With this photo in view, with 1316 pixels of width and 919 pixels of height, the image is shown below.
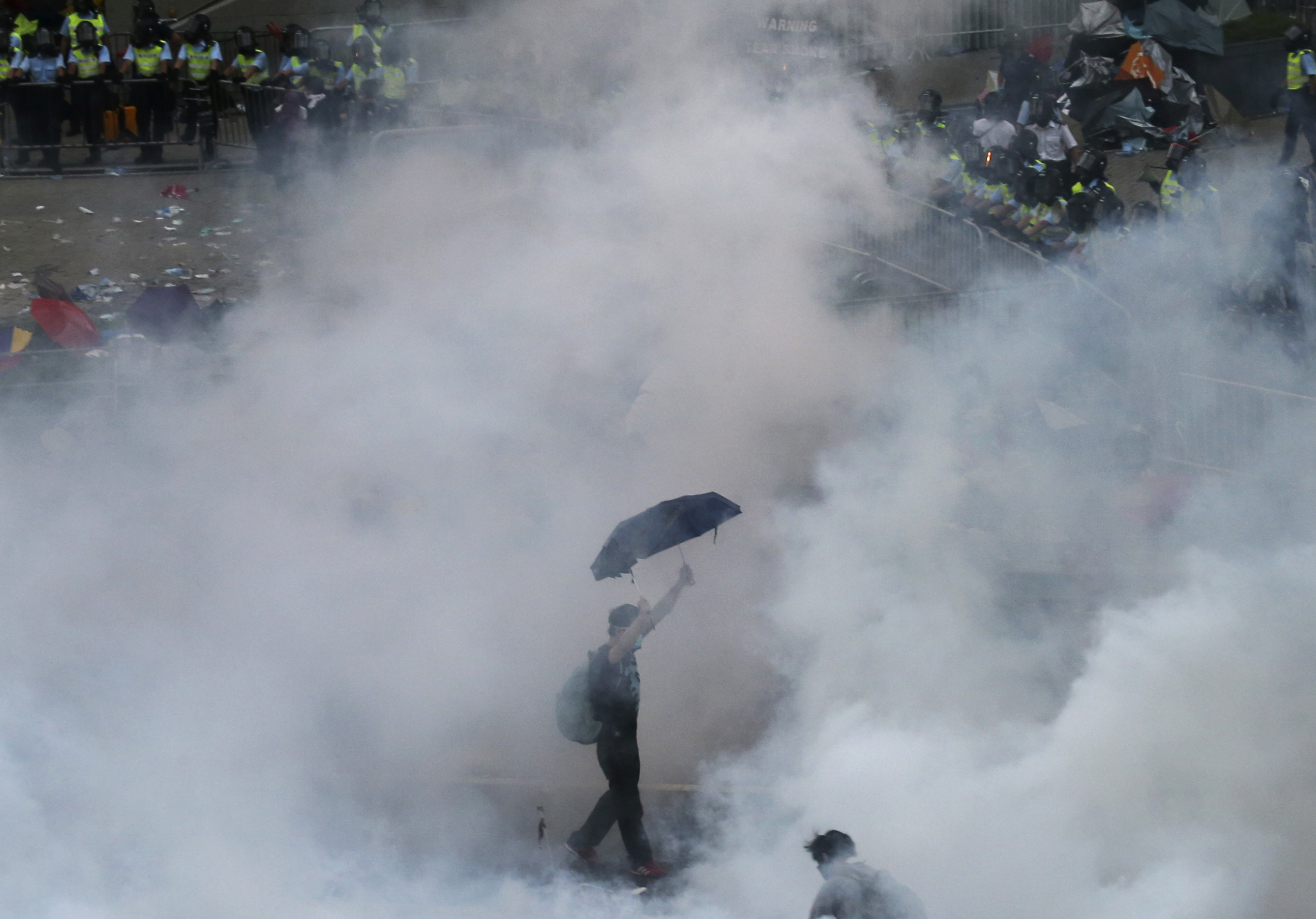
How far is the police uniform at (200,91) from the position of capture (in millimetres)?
11461

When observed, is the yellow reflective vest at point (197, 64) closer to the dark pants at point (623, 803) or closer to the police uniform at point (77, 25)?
the police uniform at point (77, 25)

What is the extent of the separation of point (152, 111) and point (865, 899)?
10.1m

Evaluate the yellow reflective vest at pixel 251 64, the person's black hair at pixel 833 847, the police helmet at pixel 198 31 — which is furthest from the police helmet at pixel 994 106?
the person's black hair at pixel 833 847

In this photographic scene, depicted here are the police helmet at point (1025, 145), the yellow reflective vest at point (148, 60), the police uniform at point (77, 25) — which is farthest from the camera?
the yellow reflective vest at point (148, 60)

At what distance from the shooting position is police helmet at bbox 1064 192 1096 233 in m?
8.91

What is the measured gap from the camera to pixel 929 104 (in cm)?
925

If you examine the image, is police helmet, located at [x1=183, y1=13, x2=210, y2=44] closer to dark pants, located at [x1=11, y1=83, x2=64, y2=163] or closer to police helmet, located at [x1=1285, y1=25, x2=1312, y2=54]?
dark pants, located at [x1=11, y1=83, x2=64, y2=163]

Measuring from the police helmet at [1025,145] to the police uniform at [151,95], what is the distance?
6.78 metres

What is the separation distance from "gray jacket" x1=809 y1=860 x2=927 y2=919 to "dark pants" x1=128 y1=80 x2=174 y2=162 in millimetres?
9918

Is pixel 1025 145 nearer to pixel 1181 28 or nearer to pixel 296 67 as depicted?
pixel 1181 28

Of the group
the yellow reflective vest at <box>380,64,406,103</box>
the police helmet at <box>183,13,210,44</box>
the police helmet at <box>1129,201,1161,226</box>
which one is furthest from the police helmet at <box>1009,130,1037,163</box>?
the police helmet at <box>183,13,210,44</box>

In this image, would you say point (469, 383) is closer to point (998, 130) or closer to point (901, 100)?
point (901, 100)

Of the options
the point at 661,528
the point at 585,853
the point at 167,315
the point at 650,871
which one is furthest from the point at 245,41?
the point at 650,871

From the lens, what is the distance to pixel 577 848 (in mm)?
4762
